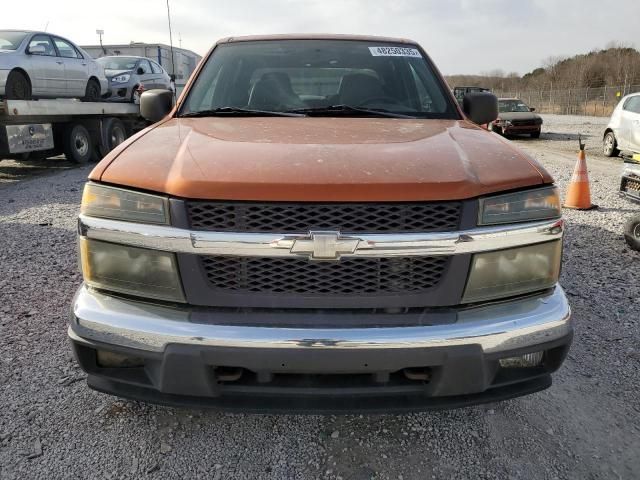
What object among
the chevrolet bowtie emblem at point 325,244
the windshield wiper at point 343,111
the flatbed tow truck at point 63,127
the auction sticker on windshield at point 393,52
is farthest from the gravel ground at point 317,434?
the flatbed tow truck at point 63,127

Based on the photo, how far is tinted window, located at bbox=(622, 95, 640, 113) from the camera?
11508mm

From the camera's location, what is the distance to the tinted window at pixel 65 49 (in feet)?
33.6

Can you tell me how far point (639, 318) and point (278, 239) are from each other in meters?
2.94

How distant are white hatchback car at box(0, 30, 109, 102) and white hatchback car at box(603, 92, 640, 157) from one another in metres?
12.1

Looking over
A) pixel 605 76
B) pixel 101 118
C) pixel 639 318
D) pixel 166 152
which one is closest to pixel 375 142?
pixel 166 152

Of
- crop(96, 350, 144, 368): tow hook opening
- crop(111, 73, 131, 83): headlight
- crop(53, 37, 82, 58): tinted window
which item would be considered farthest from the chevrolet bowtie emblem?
crop(111, 73, 131, 83): headlight

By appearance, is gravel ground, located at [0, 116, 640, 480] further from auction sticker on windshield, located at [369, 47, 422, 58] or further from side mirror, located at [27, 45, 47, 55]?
side mirror, located at [27, 45, 47, 55]

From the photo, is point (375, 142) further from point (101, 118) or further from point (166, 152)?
point (101, 118)

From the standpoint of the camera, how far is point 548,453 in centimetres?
218

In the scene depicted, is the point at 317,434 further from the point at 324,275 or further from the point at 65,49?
the point at 65,49

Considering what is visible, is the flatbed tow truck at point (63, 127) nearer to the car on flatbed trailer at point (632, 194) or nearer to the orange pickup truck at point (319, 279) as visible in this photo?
the orange pickup truck at point (319, 279)

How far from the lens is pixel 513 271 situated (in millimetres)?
1955

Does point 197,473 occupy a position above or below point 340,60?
below

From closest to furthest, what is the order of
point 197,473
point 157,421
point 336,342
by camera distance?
point 336,342, point 197,473, point 157,421
